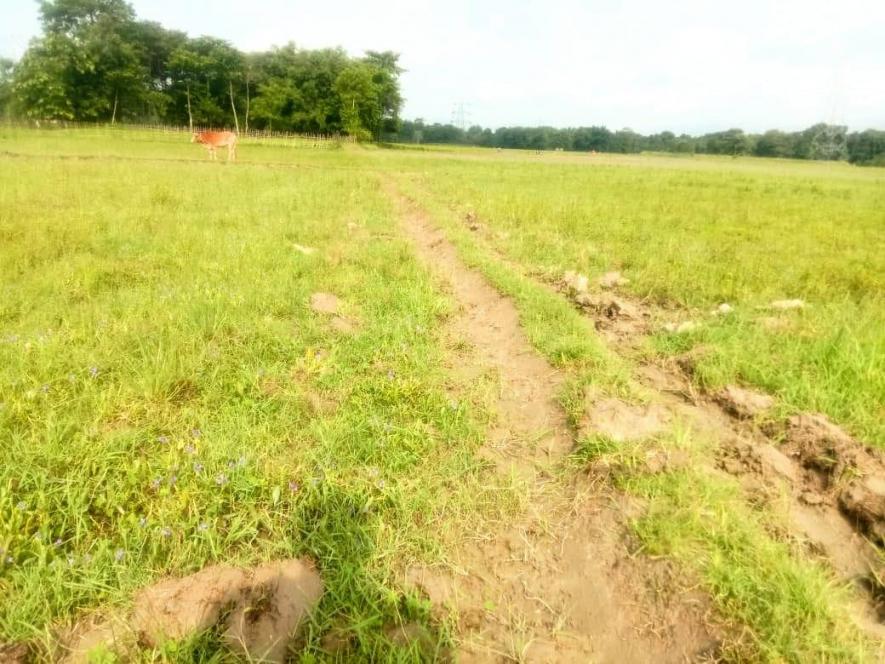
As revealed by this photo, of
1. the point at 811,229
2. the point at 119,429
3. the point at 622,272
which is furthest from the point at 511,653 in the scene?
the point at 811,229

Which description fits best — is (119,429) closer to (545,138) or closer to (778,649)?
(778,649)

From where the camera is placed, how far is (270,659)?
1.86 m

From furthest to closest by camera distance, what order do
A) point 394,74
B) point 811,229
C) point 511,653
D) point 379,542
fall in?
1. point 394,74
2. point 811,229
3. point 379,542
4. point 511,653

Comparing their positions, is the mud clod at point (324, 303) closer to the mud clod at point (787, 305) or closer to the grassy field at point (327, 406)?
the grassy field at point (327, 406)

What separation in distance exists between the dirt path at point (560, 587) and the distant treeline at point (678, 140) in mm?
80087

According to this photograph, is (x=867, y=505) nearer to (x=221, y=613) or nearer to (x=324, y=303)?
(x=221, y=613)

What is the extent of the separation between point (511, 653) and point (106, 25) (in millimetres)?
82195

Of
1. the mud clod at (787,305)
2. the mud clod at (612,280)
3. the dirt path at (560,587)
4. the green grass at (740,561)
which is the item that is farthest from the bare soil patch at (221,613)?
the mud clod at (787,305)

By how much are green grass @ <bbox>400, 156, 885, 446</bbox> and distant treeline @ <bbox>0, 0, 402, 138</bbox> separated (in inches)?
2122

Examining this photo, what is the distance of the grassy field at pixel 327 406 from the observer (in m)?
2.06

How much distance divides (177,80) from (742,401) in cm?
8040

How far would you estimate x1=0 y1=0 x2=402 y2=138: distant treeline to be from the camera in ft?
167

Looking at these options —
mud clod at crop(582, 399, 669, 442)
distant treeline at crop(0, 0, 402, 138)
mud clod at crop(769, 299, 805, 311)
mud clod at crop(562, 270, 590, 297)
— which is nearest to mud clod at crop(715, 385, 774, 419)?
mud clod at crop(582, 399, 669, 442)

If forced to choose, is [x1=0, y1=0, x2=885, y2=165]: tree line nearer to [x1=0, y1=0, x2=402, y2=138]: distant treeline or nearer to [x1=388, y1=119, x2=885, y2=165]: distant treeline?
[x1=0, y1=0, x2=402, y2=138]: distant treeline
